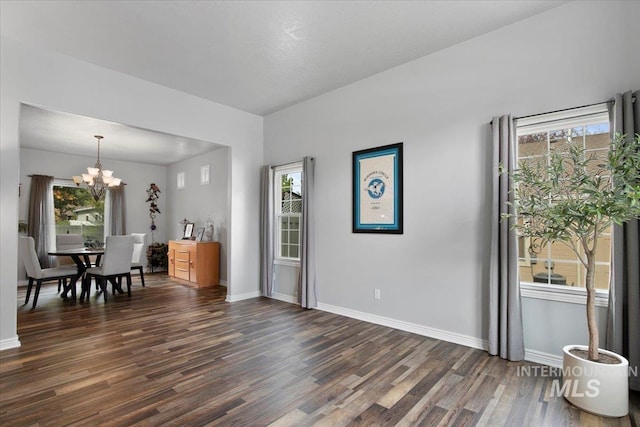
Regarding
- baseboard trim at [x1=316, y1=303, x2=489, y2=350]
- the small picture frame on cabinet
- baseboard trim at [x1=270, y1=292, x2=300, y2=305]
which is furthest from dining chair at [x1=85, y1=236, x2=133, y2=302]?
baseboard trim at [x1=316, y1=303, x2=489, y2=350]

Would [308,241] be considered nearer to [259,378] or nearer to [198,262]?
[259,378]

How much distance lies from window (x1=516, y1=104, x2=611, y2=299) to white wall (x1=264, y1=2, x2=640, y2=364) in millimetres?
124

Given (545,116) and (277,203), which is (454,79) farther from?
(277,203)

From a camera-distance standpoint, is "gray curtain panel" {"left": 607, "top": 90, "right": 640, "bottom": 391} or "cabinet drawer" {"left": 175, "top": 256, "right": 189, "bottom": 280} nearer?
"gray curtain panel" {"left": 607, "top": 90, "right": 640, "bottom": 391}

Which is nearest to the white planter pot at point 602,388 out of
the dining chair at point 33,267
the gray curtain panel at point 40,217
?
the dining chair at point 33,267

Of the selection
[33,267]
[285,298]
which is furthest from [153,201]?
[285,298]

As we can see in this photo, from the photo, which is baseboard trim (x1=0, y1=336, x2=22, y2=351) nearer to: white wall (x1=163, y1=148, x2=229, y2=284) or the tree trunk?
white wall (x1=163, y1=148, x2=229, y2=284)

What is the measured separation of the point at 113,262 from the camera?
17.1 feet

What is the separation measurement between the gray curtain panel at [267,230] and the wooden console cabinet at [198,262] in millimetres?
1619

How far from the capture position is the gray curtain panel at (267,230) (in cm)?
517

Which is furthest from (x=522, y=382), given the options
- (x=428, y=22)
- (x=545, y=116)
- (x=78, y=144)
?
(x=78, y=144)

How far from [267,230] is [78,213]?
5.29 meters

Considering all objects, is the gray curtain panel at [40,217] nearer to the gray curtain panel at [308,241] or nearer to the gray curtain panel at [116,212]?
the gray curtain panel at [116,212]

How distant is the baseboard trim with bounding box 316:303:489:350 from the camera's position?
3.13 m
